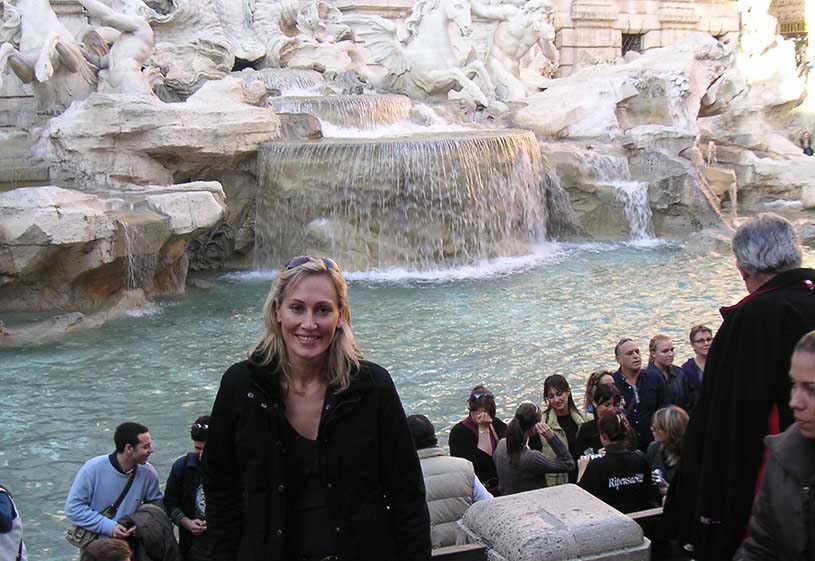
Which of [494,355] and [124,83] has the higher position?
[124,83]

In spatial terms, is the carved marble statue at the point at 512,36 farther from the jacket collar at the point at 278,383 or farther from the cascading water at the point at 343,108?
the jacket collar at the point at 278,383

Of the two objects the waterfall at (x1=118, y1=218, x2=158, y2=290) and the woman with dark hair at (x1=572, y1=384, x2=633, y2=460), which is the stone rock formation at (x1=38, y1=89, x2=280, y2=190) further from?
the woman with dark hair at (x1=572, y1=384, x2=633, y2=460)

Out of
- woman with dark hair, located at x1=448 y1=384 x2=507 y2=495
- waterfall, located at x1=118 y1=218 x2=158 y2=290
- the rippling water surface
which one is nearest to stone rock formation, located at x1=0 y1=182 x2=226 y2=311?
waterfall, located at x1=118 y1=218 x2=158 y2=290

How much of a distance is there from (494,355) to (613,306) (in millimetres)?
1919

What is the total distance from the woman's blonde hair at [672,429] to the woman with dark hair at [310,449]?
5.53ft

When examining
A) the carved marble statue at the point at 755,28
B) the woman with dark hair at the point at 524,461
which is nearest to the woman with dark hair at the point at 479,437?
the woman with dark hair at the point at 524,461

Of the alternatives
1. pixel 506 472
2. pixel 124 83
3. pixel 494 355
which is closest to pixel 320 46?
pixel 124 83

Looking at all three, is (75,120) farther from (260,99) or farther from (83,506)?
(83,506)

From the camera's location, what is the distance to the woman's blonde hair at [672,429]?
11.4 ft

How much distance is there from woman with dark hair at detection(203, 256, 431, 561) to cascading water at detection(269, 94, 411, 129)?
10091 millimetres

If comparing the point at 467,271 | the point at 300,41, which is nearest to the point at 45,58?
the point at 467,271

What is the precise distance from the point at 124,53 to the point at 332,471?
9805 millimetres

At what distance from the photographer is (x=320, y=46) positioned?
14.6 metres

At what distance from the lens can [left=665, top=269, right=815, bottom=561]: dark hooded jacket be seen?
88.6 inches
